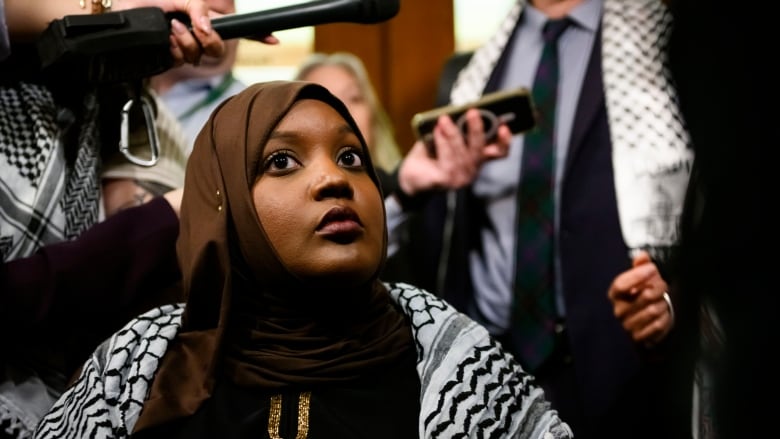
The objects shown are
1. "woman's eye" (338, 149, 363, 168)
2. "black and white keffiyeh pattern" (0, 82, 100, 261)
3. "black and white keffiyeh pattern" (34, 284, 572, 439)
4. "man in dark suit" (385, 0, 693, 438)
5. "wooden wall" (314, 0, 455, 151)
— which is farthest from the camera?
"wooden wall" (314, 0, 455, 151)

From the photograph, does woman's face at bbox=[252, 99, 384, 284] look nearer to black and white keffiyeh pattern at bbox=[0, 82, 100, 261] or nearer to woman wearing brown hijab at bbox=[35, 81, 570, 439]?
woman wearing brown hijab at bbox=[35, 81, 570, 439]

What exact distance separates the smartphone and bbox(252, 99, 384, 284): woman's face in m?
0.57

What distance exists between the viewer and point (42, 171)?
1.40 metres

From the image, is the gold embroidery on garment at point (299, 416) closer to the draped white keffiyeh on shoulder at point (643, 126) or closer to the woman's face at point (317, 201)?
the woman's face at point (317, 201)

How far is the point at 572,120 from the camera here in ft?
6.11

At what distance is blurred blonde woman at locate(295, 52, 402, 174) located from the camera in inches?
92.4

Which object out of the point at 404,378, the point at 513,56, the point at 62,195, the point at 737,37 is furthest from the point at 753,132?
the point at 513,56

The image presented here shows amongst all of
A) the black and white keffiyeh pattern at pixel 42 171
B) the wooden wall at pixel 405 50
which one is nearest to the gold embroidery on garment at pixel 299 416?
the black and white keffiyeh pattern at pixel 42 171

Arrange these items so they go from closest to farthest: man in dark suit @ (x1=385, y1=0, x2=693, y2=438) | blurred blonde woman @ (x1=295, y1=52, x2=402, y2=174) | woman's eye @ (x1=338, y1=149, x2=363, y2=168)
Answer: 1. woman's eye @ (x1=338, y1=149, x2=363, y2=168)
2. man in dark suit @ (x1=385, y1=0, x2=693, y2=438)
3. blurred blonde woman @ (x1=295, y1=52, x2=402, y2=174)

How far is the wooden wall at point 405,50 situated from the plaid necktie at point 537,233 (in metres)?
0.74

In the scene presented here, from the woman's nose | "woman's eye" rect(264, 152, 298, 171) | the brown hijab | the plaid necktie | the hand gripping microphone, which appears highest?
the hand gripping microphone

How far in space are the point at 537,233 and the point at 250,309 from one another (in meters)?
0.75

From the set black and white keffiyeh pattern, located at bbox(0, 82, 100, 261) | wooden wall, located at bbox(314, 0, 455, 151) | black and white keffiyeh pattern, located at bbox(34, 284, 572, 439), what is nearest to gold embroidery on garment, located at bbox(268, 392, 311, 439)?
black and white keffiyeh pattern, located at bbox(34, 284, 572, 439)

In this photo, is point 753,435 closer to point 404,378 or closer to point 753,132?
point 753,132
